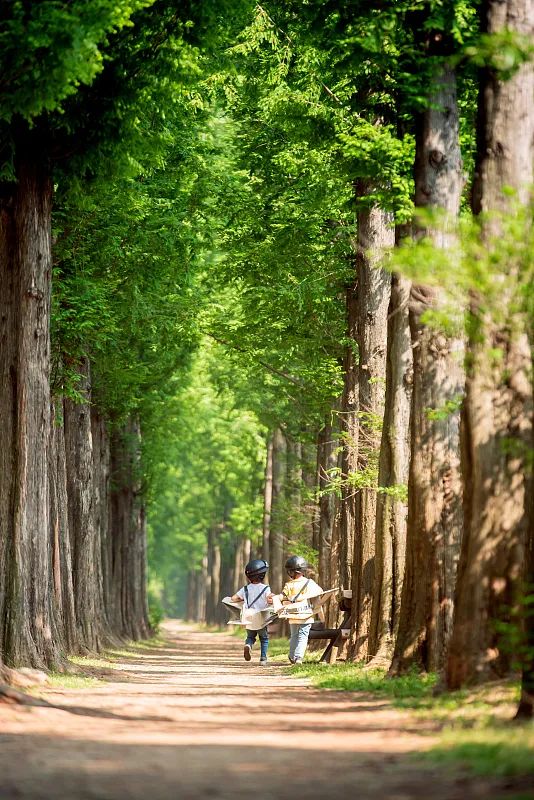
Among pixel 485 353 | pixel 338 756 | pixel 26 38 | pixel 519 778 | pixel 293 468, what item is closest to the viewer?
pixel 519 778

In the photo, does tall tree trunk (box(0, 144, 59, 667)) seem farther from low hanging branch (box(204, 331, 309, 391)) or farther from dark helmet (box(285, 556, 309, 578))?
low hanging branch (box(204, 331, 309, 391))

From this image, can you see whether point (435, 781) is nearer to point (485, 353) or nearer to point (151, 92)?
point (485, 353)

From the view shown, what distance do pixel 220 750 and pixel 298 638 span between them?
1459 cm

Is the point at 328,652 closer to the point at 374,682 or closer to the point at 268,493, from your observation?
the point at 374,682

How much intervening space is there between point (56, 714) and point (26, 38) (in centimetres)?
657

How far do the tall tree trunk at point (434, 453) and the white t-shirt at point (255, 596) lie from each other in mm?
8892

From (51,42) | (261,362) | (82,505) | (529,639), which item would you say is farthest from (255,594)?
(529,639)

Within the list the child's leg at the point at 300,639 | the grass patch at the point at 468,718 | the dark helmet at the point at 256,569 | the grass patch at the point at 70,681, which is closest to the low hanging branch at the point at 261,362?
the dark helmet at the point at 256,569

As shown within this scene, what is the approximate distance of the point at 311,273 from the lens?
26.0m

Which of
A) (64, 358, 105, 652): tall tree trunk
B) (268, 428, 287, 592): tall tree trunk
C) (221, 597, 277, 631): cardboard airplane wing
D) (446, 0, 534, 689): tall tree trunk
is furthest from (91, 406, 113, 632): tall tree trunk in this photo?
(446, 0, 534, 689): tall tree trunk

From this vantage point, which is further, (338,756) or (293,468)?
(293,468)

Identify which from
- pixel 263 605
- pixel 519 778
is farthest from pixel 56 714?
pixel 263 605

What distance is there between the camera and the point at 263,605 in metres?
25.0

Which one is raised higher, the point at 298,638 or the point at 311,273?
the point at 311,273
